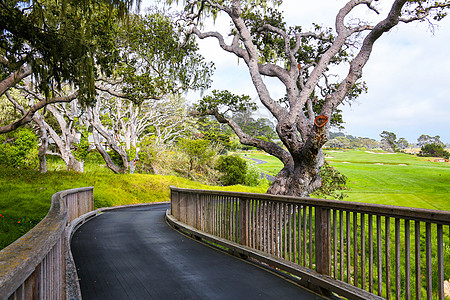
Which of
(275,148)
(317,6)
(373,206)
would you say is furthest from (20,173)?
(373,206)

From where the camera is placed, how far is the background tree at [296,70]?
9.75 m

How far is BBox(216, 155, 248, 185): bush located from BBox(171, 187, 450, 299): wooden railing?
24459mm

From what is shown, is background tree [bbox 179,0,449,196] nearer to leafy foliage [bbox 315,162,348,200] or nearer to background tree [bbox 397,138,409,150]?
leafy foliage [bbox 315,162,348,200]

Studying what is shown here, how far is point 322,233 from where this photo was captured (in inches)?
167

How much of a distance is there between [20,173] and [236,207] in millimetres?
17251

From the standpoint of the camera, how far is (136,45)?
59.0ft

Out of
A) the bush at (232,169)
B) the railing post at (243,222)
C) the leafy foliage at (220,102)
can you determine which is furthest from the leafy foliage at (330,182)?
the bush at (232,169)

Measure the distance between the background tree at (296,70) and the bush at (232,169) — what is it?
17903 millimetres

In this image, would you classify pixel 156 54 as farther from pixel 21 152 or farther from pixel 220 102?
pixel 21 152

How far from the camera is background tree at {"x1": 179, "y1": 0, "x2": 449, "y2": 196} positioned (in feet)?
32.0

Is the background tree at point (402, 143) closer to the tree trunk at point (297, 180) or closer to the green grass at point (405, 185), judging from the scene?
the green grass at point (405, 185)

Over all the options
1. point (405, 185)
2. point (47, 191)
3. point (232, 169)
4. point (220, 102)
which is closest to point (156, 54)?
point (220, 102)

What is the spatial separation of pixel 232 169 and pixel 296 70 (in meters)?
21.6

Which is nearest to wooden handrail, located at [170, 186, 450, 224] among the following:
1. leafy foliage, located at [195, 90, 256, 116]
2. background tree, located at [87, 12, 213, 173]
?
leafy foliage, located at [195, 90, 256, 116]
